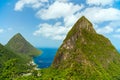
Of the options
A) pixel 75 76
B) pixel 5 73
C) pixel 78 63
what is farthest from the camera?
pixel 78 63

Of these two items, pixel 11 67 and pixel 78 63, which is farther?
pixel 78 63

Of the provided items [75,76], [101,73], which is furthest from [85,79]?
[101,73]

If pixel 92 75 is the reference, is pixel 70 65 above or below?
above

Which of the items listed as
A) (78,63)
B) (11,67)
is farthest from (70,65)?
(11,67)

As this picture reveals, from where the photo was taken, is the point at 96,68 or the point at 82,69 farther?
the point at 96,68

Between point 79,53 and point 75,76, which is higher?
point 79,53

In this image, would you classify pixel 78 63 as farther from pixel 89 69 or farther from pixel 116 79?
pixel 116 79

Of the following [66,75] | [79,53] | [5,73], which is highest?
[79,53]

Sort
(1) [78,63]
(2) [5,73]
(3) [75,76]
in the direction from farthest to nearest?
(1) [78,63] < (3) [75,76] < (2) [5,73]

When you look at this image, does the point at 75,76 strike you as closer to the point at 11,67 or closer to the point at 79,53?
the point at 79,53
